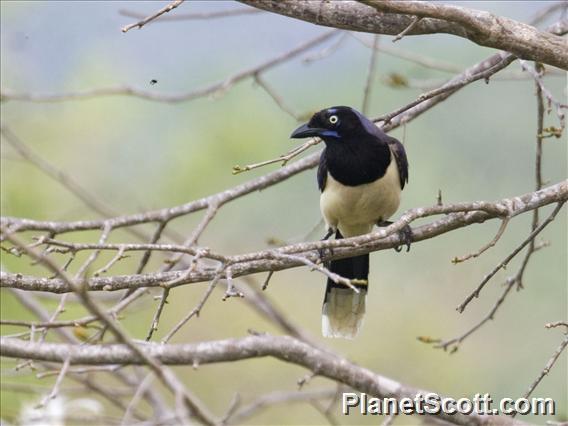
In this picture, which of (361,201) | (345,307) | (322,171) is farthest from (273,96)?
(345,307)

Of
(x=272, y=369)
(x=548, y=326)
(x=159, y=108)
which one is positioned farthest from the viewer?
(x=159, y=108)

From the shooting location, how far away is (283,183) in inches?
448

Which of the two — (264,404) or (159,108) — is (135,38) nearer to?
(159,108)

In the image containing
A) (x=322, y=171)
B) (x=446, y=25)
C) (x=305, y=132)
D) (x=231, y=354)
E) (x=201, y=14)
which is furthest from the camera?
(x=201, y=14)

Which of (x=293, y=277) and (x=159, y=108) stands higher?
(x=159, y=108)

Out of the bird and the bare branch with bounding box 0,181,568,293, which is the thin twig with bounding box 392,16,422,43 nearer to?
the bare branch with bounding box 0,181,568,293

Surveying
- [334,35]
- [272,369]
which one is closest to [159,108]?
[272,369]

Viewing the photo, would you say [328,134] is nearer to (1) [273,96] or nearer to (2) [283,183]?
(1) [273,96]

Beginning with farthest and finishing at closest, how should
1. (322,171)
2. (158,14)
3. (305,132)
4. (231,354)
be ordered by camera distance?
(322,171), (305,132), (231,354), (158,14)

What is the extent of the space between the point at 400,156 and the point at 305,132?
2.00 feet

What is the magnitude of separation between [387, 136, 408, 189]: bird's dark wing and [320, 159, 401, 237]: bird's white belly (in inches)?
1.5

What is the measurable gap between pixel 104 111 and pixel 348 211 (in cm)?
730

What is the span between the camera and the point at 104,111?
483 inches

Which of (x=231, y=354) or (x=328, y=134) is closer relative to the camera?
(x=231, y=354)
